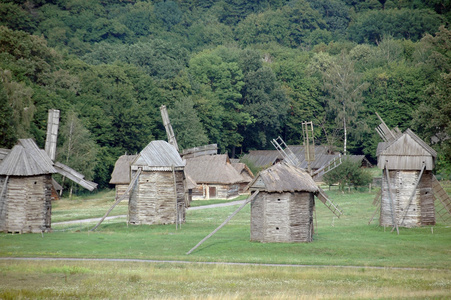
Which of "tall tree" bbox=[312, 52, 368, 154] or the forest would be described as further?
"tall tree" bbox=[312, 52, 368, 154]

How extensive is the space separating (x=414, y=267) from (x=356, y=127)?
8859 centimetres

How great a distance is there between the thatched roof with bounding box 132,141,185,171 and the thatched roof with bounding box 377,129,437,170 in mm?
17977

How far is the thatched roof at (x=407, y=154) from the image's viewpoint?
198 ft

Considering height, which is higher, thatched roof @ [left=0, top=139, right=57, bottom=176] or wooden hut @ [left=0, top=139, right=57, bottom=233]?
thatched roof @ [left=0, top=139, right=57, bottom=176]

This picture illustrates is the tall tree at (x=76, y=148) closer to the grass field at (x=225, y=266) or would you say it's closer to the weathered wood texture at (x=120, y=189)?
the weathered wood texture at (x=120, y=189)

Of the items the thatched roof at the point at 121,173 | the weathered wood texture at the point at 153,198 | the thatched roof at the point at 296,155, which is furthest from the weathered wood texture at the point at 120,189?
the thatched roof at the point at 296,155

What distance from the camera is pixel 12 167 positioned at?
185ft

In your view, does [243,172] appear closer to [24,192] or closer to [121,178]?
[121,178]

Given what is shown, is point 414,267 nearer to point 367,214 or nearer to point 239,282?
point 239,282

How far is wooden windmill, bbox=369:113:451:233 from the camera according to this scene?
198 ft

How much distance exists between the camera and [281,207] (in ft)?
170

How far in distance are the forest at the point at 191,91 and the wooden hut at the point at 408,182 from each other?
962 cm

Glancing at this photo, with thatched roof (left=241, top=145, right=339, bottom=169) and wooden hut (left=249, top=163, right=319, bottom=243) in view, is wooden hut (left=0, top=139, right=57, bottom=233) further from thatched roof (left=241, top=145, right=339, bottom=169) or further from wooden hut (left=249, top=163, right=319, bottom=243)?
thatched roof (left=241, top=145, right=339, bottom=169)

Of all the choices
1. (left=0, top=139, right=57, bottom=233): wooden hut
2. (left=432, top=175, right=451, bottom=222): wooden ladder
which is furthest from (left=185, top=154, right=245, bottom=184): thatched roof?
(left=0, top=139, right=57, bottom=233): wooden hut
